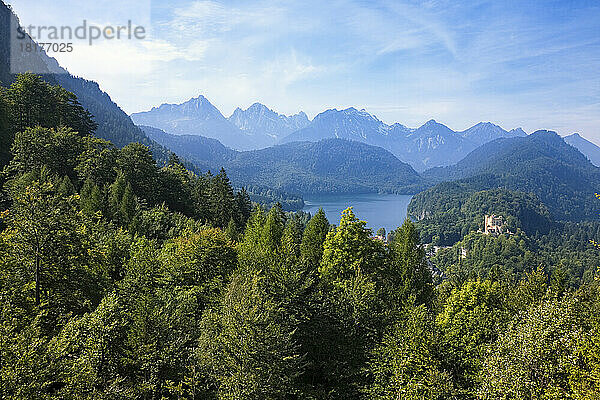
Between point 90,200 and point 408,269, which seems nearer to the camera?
point 408,269

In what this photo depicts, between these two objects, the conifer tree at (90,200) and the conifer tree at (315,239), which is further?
the conifer tree at (90,200)

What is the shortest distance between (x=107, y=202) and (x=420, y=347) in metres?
37.4

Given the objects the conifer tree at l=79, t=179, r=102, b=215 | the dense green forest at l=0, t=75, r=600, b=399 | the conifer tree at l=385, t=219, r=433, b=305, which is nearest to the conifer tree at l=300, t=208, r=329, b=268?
the dense green forest at l=0, t=75, r=600, b=399

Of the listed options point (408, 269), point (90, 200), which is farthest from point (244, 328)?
point (90, 200)

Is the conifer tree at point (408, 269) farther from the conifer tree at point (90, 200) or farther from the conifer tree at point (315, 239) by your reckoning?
the conifer tree at point (90, 200)

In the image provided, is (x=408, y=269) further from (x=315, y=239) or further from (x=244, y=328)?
(x=244, y=328)

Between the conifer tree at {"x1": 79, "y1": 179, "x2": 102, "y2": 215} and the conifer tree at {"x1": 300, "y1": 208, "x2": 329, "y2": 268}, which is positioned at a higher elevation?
the conifer tree at {"x1": 79, "y1": 179, "x2": 102, "y2": 215}

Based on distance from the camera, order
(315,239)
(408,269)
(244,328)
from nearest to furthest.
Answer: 1. (244,328)
2. (408,269)
3. (315,239)

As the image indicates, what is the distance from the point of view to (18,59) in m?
156

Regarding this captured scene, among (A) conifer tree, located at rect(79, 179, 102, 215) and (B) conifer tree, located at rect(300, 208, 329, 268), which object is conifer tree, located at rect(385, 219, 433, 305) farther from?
(A) conifer tree, located at rect(79, 179, 102, 215)

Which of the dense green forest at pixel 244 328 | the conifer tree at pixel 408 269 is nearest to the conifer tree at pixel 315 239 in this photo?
the dense green forest at pixel 244 328

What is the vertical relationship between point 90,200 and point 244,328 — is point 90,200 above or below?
above

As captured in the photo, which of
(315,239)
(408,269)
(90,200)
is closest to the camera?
(408,269)

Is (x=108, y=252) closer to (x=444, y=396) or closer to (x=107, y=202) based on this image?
(x=107, y=202)
